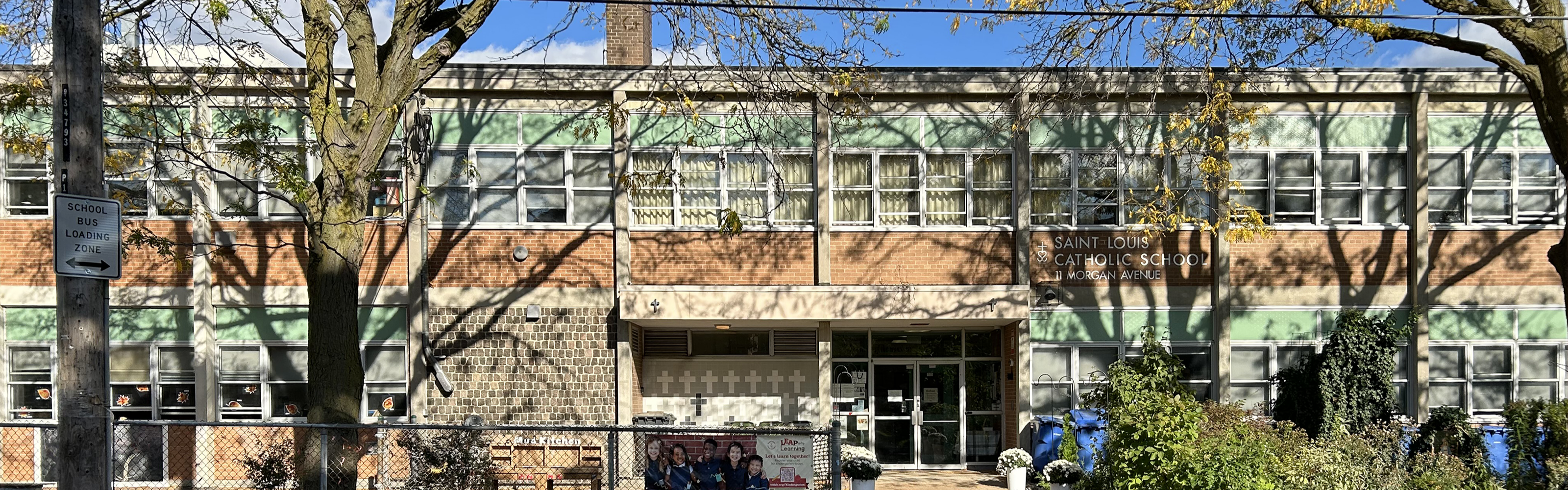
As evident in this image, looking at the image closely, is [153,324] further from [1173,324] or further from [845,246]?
[1173,324]

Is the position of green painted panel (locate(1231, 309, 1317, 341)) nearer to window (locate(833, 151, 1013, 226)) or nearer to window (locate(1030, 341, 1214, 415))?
window (locate(1030, 341, 1214, 415))

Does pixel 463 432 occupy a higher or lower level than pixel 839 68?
lower

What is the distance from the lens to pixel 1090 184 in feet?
55.2

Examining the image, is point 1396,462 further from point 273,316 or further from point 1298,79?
point 273,316

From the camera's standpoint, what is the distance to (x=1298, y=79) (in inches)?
651

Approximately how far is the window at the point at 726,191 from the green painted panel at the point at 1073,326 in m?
3.97

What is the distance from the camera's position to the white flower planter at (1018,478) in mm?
14852

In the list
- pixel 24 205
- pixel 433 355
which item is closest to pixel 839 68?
pixel 433 355

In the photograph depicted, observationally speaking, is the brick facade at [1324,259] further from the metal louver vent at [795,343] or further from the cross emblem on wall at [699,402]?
the cross emblem on wall at [699,402]

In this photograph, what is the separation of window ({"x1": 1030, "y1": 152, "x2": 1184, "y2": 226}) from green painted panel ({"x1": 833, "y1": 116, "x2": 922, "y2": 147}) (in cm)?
194

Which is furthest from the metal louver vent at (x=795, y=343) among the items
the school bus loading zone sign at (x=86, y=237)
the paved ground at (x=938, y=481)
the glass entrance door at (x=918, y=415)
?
the school bus loading zone sign at (x=86, y=237)

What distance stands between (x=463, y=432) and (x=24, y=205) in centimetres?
936

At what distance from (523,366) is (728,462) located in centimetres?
667

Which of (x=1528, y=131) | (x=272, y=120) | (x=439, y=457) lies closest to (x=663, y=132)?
(x=272, y=120)
